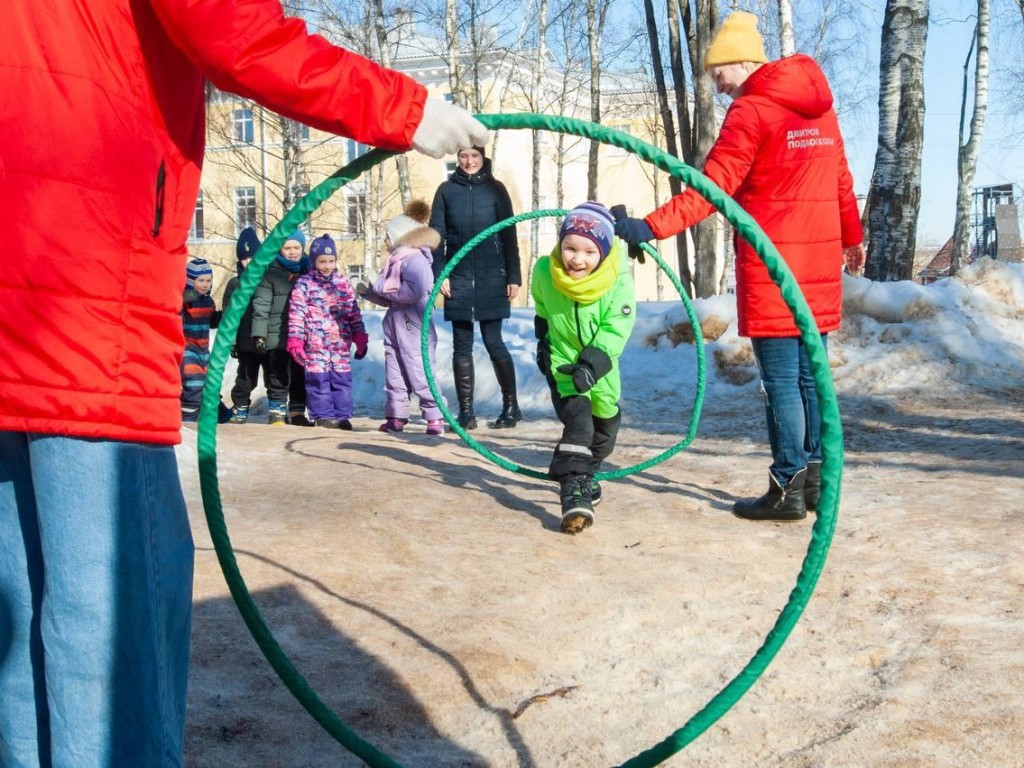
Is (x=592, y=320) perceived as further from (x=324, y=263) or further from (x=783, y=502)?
(x=324, y=263)

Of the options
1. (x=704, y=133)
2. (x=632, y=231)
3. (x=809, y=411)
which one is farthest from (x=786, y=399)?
(x=704, y=133)

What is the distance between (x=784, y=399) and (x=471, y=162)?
180 inches

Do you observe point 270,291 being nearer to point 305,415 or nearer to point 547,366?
point 305,415

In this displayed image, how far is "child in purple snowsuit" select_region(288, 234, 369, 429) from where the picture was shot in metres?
10.1

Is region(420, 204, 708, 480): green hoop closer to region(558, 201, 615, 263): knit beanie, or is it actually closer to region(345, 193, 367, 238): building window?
region(558, 201, 615, 263): knit beanie

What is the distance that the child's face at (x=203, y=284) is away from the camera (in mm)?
10596

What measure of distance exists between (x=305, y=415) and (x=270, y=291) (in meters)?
1.23

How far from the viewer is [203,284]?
10648 mm

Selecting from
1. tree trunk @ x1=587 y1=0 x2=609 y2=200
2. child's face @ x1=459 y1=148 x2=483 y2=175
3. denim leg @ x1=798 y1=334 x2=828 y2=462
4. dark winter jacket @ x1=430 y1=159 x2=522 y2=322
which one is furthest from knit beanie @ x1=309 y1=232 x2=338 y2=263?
tree trunk @ x1=587 y1=0 x2=609 y2=200

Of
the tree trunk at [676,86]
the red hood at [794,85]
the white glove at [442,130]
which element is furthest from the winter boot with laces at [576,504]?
the tree trunk at [676,86]

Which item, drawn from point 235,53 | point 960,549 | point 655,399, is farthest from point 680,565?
point 655,399

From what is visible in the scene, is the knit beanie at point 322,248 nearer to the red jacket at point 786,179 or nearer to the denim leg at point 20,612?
the red jacket at point 786,179

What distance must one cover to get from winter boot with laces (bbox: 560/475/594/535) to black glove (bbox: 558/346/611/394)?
18.0 inches

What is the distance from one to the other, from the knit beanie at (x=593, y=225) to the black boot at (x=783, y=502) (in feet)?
4.63
